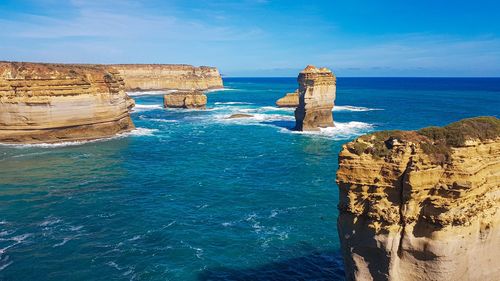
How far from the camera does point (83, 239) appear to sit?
86.0 ft

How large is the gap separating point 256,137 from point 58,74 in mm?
32102

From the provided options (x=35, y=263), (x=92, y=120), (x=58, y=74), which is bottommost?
(x=35, y=263)

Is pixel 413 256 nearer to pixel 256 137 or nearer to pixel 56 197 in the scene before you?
pixel 56 197

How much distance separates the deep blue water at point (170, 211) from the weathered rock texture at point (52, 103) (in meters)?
3.74

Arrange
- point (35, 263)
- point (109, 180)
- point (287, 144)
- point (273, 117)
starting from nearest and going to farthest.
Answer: point (35, 263), point (109, 180), point (287, 144), point (273, 117)

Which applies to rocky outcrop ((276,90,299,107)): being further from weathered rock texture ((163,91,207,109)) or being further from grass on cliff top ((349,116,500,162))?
grass on cliff top ((349,116,500,162))

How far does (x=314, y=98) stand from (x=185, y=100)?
51.9 m

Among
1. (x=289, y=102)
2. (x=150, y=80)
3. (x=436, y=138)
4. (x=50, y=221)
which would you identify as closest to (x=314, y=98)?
(x=289, y=102)

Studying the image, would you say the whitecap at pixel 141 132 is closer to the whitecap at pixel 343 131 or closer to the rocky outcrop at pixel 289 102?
the whitecap at pixel 343 131

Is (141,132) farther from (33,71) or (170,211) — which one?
(170,211)

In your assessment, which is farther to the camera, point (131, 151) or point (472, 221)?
point (131, 151)

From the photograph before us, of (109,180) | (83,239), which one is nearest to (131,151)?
(109,180)

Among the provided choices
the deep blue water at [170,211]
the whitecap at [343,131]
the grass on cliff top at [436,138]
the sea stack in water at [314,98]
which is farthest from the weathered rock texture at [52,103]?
the grass on cliff top at [436,138]

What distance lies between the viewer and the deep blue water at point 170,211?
2306 cm
